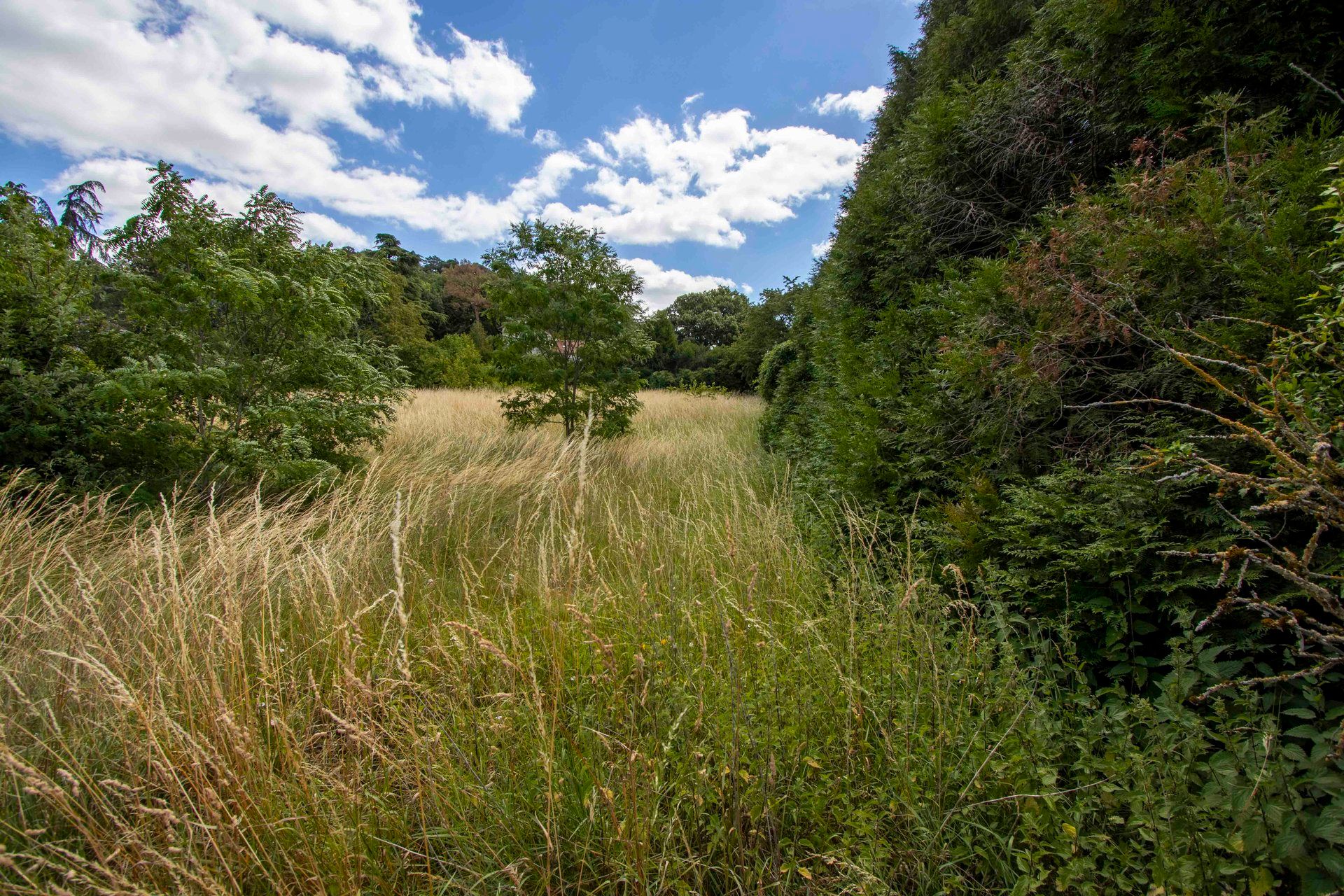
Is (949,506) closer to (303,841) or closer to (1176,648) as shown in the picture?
(1176,648)

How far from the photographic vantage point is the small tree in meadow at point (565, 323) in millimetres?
7277

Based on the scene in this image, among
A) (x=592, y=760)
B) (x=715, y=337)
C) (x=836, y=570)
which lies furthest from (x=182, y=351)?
(x=715, y=337)

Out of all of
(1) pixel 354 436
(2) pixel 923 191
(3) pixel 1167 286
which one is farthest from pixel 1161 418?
(1) pixel 354 436

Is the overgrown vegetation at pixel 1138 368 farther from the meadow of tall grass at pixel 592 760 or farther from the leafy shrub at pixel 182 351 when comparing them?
the leafy shrub at pixel 182 351

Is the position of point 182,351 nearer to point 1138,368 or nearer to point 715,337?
point 1138,368

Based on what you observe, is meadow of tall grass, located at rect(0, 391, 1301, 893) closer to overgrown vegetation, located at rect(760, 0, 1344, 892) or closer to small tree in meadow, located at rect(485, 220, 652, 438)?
overgrown vegetation, located at rect(760, 0, 1344, 892)

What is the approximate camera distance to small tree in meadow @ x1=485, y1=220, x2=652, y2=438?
7277mm

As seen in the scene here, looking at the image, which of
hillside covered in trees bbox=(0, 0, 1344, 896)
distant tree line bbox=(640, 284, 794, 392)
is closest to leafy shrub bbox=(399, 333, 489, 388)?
distant tree line bbox=(640, 284, 794, 392)

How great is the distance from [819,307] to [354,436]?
5723 millimetres

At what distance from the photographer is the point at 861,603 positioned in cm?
245

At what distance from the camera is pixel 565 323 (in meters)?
7.40

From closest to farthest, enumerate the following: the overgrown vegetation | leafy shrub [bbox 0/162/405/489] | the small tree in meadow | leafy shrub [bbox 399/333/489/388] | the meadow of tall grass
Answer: the meadow of tall grass < the overgrown vegetation < leafy shrub [bbox 0/162/405/489] < the small tree in meadow < leafy shrub [bbox 399/333/489/388]

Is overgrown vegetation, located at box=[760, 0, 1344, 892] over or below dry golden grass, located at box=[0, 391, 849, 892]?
over

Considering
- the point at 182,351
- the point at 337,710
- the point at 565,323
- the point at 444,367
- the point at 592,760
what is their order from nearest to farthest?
the point at 592,760, the point at 337,710, the point at 182,351, the point at 565,323, the point at 444,367
